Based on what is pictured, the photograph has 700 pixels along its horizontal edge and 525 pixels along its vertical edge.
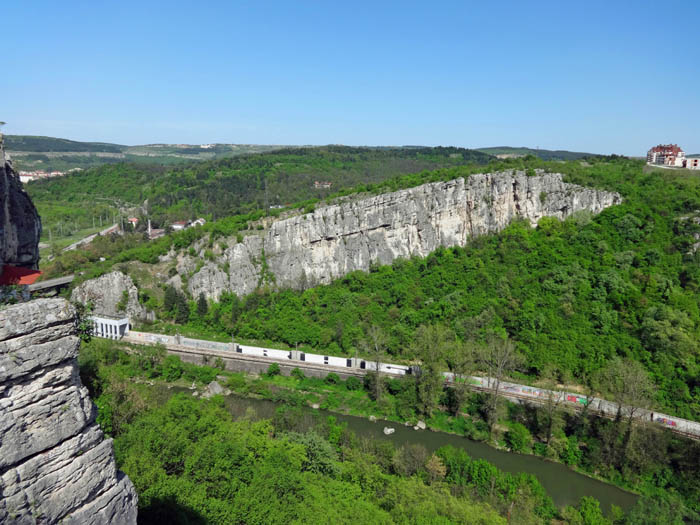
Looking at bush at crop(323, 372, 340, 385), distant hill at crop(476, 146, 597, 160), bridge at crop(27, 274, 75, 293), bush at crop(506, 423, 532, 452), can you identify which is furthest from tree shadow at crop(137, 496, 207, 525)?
distant hill at crop(476, 146, 597, 160)

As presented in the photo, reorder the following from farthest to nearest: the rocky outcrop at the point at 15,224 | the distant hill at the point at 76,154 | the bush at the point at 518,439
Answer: the distant hill at the point at 76,154 < the bush at the point at 518,439 < the rocky outcrop at the point at 15,224

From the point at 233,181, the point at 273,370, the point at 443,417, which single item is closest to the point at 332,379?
the point at 273,370

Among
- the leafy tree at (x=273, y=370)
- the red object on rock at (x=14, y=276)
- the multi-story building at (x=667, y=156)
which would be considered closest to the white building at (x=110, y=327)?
the leafy tree at (x=273, y=370)

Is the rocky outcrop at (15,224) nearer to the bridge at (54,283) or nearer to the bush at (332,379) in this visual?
the bush at (332,379)

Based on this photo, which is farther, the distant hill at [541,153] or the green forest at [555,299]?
the distant hill at [541,153]

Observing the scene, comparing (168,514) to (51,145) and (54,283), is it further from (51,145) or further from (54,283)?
(51,145)

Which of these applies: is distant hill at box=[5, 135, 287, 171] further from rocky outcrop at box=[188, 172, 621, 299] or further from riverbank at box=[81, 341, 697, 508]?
riverbank at box=[81, 341, 697, 508]
